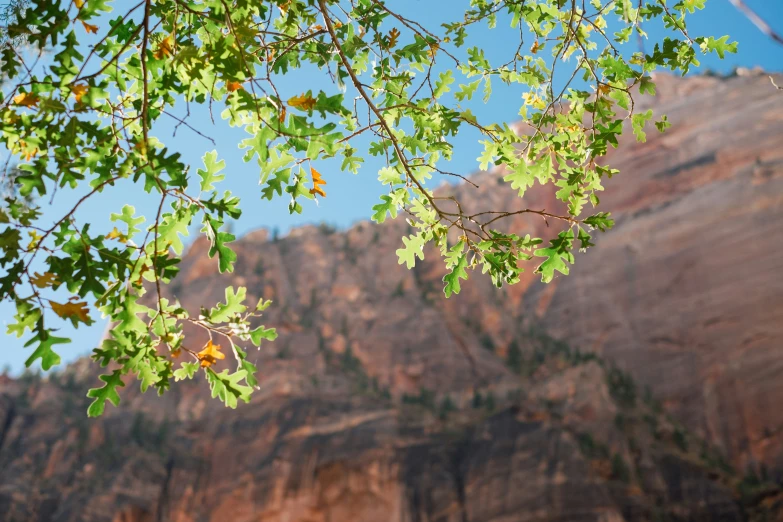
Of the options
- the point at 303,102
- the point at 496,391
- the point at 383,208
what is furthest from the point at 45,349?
the point at 496,391

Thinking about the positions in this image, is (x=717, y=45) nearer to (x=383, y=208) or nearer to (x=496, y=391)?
(x=383, y=208)

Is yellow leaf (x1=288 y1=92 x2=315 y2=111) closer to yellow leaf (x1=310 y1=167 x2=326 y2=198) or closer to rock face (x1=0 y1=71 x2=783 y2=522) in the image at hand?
yellow leaf (x1=310 y1=167 x2=326 y2=198)

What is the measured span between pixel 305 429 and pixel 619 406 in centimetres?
1197

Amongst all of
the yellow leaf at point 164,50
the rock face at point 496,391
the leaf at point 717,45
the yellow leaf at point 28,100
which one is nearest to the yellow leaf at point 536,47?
the leaf at point 717,45

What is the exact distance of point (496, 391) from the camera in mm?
31094

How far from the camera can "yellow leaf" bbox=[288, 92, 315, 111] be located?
307 centimetres

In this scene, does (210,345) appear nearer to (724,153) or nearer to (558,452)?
(558,452)

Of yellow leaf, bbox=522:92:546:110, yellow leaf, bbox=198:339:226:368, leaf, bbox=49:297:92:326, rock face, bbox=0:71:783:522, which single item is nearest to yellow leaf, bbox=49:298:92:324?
leaf, bbox=49:297:92:326

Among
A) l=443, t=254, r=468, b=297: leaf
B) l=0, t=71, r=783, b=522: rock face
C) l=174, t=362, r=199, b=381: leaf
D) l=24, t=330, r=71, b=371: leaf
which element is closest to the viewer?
l=24, t=330, r=71, b=371: leaf

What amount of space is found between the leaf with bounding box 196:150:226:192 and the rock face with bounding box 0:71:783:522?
2111 centimetres

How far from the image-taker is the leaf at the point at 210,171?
321 cm

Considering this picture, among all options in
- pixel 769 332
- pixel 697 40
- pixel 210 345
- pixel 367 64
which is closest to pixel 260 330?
pixel 210 345

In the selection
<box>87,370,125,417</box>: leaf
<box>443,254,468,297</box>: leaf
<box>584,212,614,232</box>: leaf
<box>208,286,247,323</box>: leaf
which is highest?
<box>584,212,614,232</box>: leaf

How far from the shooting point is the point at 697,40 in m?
4.23
